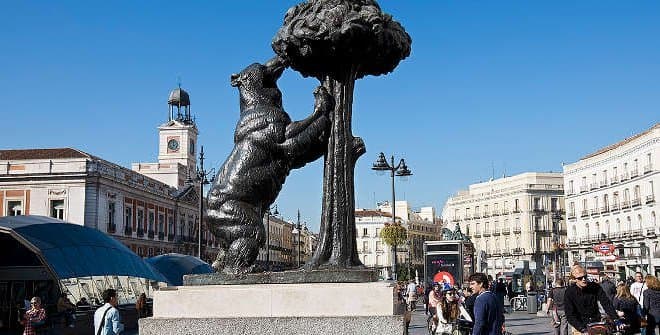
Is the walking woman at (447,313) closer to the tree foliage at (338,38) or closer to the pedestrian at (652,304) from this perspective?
the pedestrian at (652,304)

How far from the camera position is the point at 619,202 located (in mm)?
53344

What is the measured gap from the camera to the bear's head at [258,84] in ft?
22.9

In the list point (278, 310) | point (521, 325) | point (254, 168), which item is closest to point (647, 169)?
point (521, 325)

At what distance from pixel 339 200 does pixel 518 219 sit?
73.2 m

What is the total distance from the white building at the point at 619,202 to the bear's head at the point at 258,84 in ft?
126

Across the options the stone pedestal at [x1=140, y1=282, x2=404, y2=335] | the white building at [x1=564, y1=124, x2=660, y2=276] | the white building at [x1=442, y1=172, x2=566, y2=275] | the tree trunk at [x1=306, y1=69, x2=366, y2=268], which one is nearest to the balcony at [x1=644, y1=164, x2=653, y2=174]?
the white building at [x1=564, y1=124, x2=660, y2=276]

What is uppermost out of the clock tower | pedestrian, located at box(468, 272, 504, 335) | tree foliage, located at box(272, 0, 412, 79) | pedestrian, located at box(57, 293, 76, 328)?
the clock tower

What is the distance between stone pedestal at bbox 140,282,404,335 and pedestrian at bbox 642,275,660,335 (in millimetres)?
6082

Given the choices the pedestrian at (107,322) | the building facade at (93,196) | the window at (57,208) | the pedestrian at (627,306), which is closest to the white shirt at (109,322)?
the pedestrian at (107,322)

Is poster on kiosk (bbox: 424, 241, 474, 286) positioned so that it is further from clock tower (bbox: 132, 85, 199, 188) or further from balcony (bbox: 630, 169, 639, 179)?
clock tower (bbox: 132, 85, 199, 188)

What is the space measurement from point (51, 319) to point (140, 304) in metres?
4.39

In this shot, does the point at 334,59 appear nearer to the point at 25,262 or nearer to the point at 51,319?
the point at 51,319

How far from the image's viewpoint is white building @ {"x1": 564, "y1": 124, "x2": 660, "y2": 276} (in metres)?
47.2

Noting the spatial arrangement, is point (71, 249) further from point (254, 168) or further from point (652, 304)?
point (254, 168)
